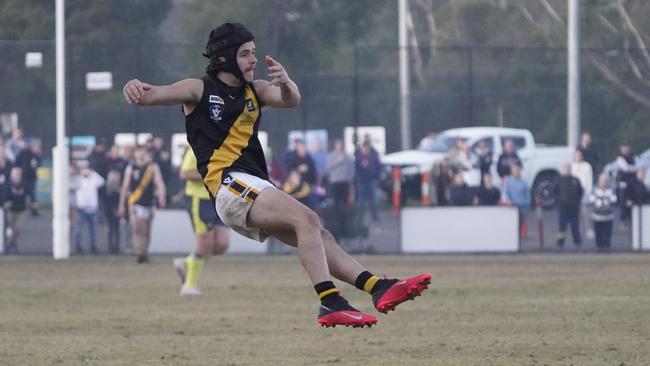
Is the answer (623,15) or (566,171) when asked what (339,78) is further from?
(623,15)

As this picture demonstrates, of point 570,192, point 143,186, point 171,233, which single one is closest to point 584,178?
point 570,192

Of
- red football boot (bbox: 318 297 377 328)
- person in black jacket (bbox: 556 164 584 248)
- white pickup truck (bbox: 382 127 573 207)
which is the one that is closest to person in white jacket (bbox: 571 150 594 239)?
person in black jacket (bbox: 556 164 584 248)

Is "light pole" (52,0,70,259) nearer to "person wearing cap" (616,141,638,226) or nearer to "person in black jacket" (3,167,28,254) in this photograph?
"person in black jacket" (3,167,28,254)

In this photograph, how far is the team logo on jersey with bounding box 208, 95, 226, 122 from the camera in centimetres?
844

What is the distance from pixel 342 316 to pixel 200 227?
8209 millimetres

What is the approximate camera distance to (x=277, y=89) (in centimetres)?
870

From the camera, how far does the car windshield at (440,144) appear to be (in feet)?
79.7

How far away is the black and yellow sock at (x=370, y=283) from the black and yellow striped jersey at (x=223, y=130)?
0.87 metres

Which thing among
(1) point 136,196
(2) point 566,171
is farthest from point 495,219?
(1) point 136,196

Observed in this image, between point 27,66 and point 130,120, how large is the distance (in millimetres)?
1985

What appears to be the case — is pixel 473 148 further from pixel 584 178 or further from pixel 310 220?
pixel 310 220

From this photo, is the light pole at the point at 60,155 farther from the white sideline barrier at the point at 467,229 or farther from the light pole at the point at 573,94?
the light pole at the point at 573,94

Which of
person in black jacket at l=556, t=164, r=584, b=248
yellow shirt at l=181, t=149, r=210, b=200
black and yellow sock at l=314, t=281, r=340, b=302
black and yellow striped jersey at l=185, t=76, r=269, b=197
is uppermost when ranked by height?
black and yellow striped jersey at l=185, t=76, r=269, b=197

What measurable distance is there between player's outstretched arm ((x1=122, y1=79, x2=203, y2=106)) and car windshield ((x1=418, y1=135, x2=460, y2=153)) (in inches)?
631
